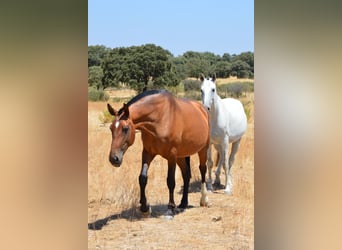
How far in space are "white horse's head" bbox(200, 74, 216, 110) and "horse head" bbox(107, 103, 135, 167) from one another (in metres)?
0.48

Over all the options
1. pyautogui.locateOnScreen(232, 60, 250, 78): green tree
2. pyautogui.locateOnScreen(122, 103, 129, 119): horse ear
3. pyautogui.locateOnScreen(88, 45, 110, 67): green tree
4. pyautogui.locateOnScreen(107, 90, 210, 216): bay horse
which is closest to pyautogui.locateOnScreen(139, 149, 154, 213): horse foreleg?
pyautogui.locateOnScreen(107, 90, 210, 216): bay horse

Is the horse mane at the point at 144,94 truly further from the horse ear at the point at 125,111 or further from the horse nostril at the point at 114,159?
the horse nostril at the point at 114,159

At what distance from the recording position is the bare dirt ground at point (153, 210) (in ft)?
9.77

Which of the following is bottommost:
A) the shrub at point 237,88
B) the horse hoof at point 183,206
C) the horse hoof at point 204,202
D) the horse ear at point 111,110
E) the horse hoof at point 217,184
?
the horse hoof at point 183,206

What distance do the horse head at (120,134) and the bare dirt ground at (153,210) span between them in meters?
0.04

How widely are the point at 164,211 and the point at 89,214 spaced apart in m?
0.44

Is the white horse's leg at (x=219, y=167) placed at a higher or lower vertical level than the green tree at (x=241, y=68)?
lower

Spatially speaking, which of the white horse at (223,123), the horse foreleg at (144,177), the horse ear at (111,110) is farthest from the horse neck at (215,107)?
the horse ear at (111,110)
